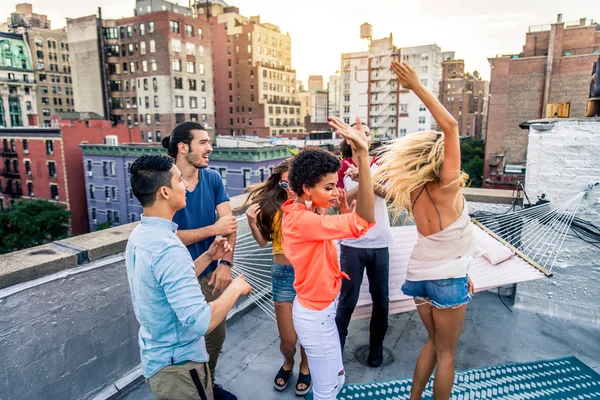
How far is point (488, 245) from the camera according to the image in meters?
3.38

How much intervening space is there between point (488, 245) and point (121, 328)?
10.3 ft

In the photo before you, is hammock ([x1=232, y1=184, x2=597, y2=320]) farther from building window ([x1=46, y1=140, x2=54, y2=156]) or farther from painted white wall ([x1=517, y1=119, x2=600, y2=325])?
building window ([x1=46, y1=140, x2=54, y2=156])

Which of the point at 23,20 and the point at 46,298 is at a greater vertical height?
the point at 23,20

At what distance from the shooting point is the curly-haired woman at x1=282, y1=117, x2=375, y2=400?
6.07ft

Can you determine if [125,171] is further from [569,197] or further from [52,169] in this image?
[569,197]

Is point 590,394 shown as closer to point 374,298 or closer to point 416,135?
point 374,298

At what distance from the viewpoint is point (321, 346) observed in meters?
1.95

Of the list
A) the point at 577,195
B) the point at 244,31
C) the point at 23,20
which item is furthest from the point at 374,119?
the point at 23,20

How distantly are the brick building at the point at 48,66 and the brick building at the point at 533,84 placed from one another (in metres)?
75.3

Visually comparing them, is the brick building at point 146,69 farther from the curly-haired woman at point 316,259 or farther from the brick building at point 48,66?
the curly-haired woman at point 316,259

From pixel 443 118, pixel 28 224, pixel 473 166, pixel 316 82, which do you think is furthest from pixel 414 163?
pixel 316 82

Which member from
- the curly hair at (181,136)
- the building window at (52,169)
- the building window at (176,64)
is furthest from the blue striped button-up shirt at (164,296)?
the building window at (176,64)

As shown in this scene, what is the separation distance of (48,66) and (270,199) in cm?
8945

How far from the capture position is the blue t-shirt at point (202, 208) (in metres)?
2.53
